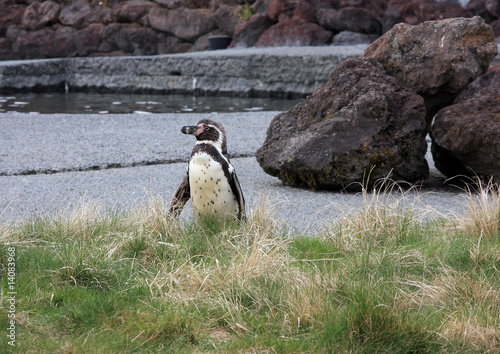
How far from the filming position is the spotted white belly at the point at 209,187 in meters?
4.02

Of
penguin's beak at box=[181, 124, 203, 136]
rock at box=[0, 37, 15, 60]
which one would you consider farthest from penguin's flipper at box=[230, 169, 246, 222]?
rock at box=[0, 37, 15, 60]

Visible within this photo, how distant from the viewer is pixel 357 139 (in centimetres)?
523

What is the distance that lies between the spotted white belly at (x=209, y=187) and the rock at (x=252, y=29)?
16.0 metres

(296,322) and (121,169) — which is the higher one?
(296,322)

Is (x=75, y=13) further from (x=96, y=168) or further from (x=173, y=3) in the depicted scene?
(x=96, y=168)

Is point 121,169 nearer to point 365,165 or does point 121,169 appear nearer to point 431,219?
point 365,165

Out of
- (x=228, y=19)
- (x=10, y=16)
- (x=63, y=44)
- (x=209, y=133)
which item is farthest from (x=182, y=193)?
(x=10, y=16)

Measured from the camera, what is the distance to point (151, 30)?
22969 mm

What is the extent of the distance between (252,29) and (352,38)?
3591 mm

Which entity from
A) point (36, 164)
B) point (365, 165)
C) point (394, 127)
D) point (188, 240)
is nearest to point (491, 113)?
point (394, 127)

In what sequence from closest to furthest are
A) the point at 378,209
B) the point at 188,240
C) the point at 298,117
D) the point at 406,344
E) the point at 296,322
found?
the point at 406,344 → the point at 296,322 → the point at 188,240 → the point at 378,209 → the point at 298,117

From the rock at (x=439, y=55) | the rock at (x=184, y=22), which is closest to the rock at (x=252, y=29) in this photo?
the rock at (x=184, y=22)

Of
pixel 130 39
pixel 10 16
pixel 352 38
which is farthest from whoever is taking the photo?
pixel 10 16

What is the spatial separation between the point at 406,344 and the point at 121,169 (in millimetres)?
4460
